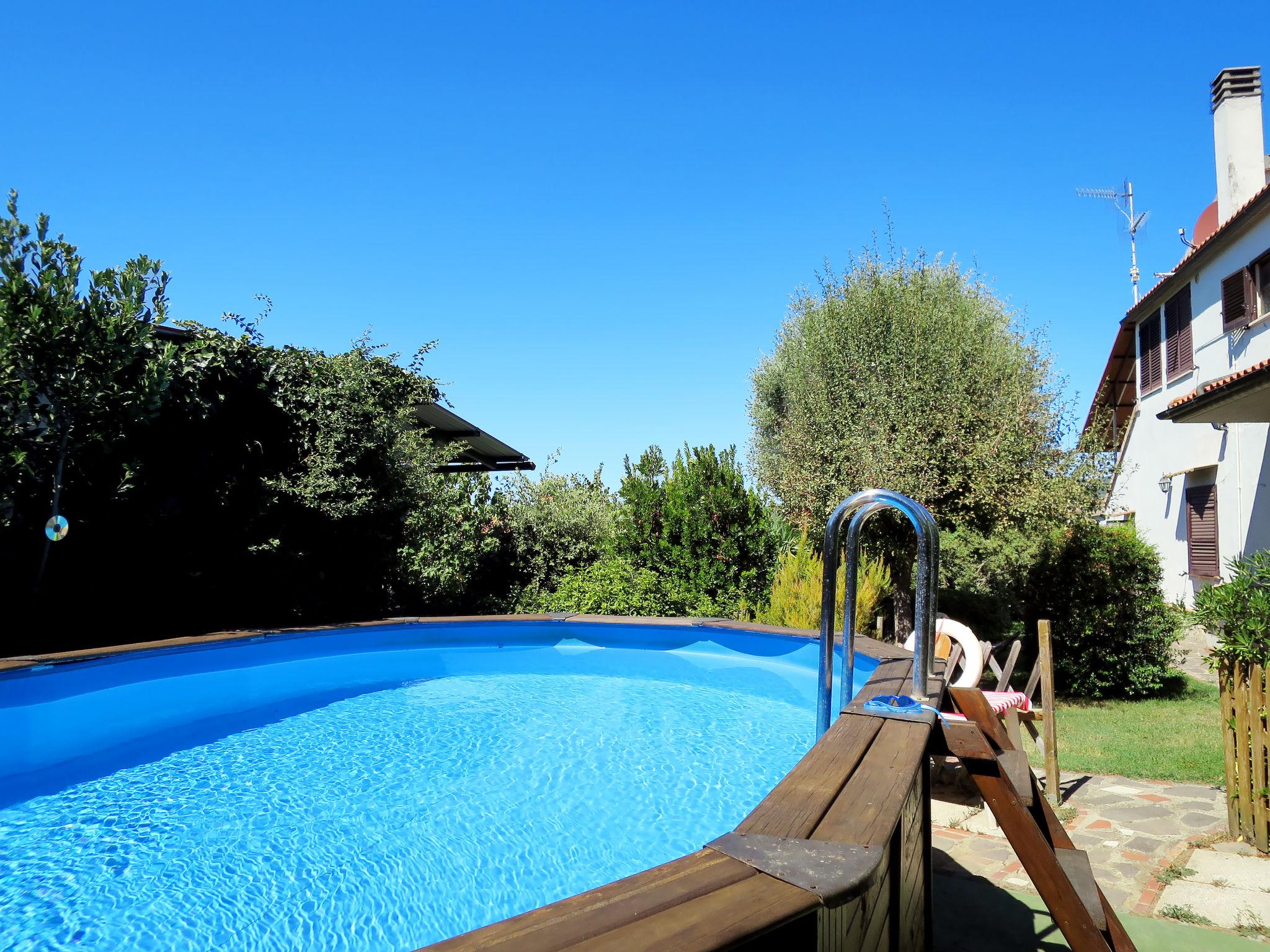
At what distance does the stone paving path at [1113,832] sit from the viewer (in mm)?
3930

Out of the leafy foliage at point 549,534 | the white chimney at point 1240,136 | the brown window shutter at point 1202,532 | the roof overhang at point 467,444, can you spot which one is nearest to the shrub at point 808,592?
the leafy foliage at point 549,534

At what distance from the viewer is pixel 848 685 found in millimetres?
2922

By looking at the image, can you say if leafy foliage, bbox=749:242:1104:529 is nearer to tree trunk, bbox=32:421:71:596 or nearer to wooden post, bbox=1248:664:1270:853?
wooden post, bbox=1248:664:1270:853

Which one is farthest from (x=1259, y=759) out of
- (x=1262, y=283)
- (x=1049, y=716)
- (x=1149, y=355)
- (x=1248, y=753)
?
(x=1149, y=355)

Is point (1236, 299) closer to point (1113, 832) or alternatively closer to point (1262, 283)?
point (1262, 283)

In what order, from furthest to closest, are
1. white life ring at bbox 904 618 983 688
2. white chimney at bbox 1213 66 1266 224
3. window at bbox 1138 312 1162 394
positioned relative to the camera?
window at bbox 1138 312 1162 394 < white chimney at bbox 1213 66 1266 224 < white life ring at bbox 904 618 983 688

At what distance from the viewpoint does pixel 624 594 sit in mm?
11695

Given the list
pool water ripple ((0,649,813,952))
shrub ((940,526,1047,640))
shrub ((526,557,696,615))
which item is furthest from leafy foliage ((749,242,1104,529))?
pool water ripple ((0,649,813,952))

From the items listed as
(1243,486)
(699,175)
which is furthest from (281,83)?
(1243,486)

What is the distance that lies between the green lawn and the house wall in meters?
2.41

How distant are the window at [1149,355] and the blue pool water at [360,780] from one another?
11344 millimetres

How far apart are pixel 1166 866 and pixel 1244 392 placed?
4.98m

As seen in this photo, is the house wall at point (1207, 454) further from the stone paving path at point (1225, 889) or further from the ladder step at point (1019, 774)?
the ladder step at point (1019, 774)

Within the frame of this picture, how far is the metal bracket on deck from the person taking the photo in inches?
46.0
